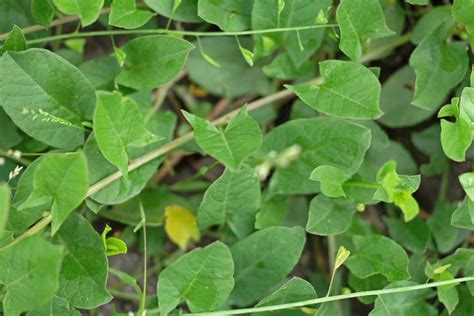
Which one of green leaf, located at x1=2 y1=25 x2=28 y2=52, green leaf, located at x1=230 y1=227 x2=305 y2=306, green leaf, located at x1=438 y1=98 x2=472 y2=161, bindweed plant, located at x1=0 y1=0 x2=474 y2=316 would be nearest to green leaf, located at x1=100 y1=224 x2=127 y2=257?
bindweed plant, located at x1=0 y1=0 x2=474 y2=316

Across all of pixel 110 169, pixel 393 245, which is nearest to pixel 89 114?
pixel 110 169

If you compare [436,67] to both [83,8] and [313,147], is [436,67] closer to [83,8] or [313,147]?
[313,147]

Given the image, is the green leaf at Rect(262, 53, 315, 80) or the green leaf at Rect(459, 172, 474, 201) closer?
the green leaf at Rect(459, 172, 474, 201)

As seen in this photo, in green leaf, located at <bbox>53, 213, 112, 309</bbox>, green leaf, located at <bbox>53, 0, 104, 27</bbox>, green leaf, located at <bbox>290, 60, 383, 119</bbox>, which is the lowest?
green leaf, located at <bbox>53, 213, 112, 309</bbox>

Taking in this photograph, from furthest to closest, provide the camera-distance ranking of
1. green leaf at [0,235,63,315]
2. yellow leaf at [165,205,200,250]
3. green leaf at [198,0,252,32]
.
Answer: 1. yellow leaf at [165,205,200,250]
2. green leaf at [198,0,252,32]
3. green leaf at [0,235,63,315]

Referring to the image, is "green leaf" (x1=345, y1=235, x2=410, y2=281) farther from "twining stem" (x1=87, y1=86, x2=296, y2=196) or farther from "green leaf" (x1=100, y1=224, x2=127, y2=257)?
"green leaf" (x1=100, y1=224, x2=127, y2=257)

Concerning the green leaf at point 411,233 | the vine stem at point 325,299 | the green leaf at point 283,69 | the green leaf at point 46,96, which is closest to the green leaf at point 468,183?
the vine stem at point 325,299

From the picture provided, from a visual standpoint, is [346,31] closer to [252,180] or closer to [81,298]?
[252,180]

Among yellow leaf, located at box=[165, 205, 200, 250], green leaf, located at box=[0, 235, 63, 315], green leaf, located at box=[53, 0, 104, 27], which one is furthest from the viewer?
yellow leaf, located at box=[165, 205, 200, 250]

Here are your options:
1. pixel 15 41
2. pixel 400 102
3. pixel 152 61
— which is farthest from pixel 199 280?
pixel 400 102
